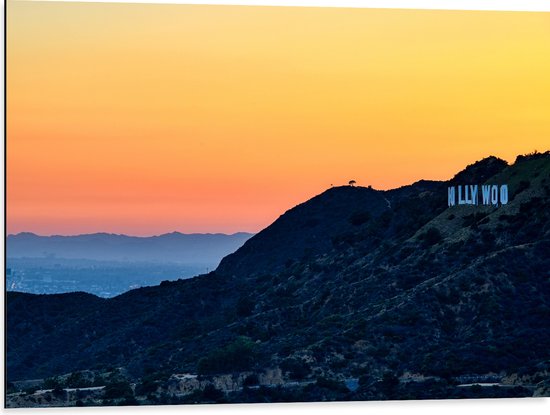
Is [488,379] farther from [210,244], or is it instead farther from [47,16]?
[47,16]

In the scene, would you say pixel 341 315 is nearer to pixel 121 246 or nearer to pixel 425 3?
pixel 121 246

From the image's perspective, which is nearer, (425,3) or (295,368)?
(425,3)

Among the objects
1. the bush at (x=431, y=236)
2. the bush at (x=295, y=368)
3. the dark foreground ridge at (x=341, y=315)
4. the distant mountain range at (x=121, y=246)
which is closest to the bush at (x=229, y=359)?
the dark foreground ridge at (x=341, y=315)

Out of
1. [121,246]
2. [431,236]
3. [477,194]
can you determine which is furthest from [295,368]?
[477,194]

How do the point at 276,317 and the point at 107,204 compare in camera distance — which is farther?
the point at 276,317

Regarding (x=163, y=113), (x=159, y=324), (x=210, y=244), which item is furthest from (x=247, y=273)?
(x=163, y=113)

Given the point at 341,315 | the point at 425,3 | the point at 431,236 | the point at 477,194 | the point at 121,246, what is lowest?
the point at 341,315
